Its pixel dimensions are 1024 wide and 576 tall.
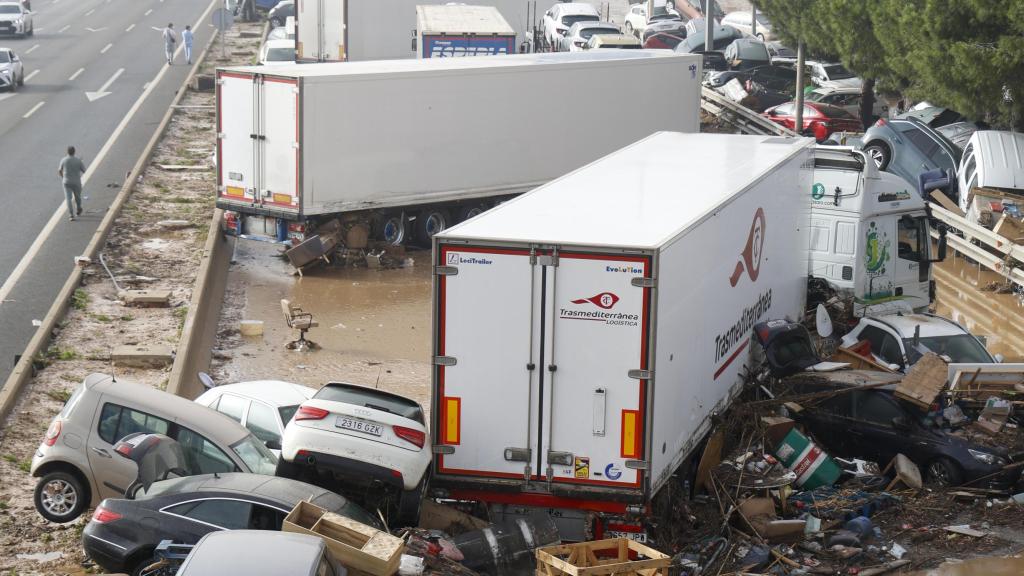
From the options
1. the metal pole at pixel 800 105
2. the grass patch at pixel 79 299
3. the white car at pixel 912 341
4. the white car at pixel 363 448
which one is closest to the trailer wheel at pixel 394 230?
the grass patch at pixel 79 299

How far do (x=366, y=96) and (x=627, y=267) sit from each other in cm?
1328

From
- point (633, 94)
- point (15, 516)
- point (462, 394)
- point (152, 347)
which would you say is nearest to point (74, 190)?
point (152, 347)

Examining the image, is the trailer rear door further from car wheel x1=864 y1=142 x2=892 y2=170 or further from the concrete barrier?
car wheel x1=864 y1=142 x2=892 y2=170

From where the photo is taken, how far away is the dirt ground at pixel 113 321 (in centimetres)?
1109

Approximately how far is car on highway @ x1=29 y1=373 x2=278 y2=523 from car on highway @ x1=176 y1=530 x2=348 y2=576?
2702 mm

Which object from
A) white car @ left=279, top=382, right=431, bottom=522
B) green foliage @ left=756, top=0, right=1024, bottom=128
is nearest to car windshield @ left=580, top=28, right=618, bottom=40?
green foliage @ left=756, top=0, right=1024, bottom=128

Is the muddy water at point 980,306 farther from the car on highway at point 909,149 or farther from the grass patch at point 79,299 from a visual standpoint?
the grass patch at point 79,299

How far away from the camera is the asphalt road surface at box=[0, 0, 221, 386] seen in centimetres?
2011

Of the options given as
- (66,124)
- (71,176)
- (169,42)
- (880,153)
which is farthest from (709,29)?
(71,176)

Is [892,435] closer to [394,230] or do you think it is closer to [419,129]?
[419,129]

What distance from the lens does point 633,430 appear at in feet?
32.3

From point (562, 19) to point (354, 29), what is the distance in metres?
14.2

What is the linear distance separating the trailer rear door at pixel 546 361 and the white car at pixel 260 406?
3.10 m

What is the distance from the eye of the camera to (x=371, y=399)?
10742mm
